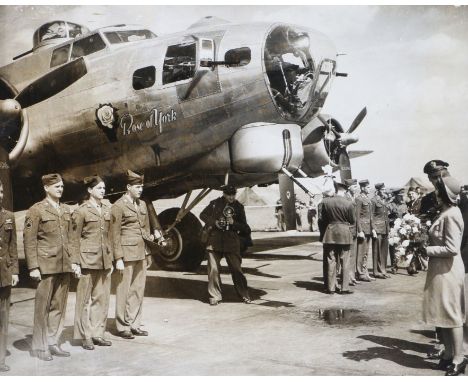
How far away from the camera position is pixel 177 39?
8688 millimetres

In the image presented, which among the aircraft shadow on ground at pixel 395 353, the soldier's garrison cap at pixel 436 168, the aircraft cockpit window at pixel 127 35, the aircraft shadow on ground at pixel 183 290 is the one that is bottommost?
the aircraft shadow on ground at pixel 183 290

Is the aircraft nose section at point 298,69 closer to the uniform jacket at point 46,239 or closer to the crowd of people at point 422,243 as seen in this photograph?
the crowd of people at point 422,243

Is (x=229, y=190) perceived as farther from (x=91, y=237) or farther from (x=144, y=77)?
(x=91, y=237)

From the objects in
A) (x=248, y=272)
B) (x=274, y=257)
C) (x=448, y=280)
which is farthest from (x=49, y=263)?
(x=274, y=257)

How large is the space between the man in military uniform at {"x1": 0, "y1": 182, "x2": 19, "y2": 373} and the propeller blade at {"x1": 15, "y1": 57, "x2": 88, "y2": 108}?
4722 mm

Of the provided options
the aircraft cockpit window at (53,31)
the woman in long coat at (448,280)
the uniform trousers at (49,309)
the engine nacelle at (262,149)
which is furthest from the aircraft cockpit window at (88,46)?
the woman in long coat at (448,280)

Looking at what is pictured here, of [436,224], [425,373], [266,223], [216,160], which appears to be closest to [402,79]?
[216,160]

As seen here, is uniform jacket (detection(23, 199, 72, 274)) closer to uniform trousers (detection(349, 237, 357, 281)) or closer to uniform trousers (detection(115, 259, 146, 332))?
uniform trousers (detection(115, 259, 146, 332))

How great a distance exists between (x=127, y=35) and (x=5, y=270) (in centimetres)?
610

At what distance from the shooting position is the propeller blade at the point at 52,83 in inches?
364

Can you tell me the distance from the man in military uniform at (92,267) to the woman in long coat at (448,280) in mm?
3630

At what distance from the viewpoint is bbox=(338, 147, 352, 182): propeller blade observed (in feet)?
40.0

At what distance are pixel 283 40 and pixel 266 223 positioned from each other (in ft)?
70.0

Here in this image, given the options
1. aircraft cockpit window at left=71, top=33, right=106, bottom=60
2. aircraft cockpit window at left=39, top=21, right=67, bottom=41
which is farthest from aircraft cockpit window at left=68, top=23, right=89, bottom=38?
aircraft cockpit window at left=71, top=33, right=106, bottom=60
